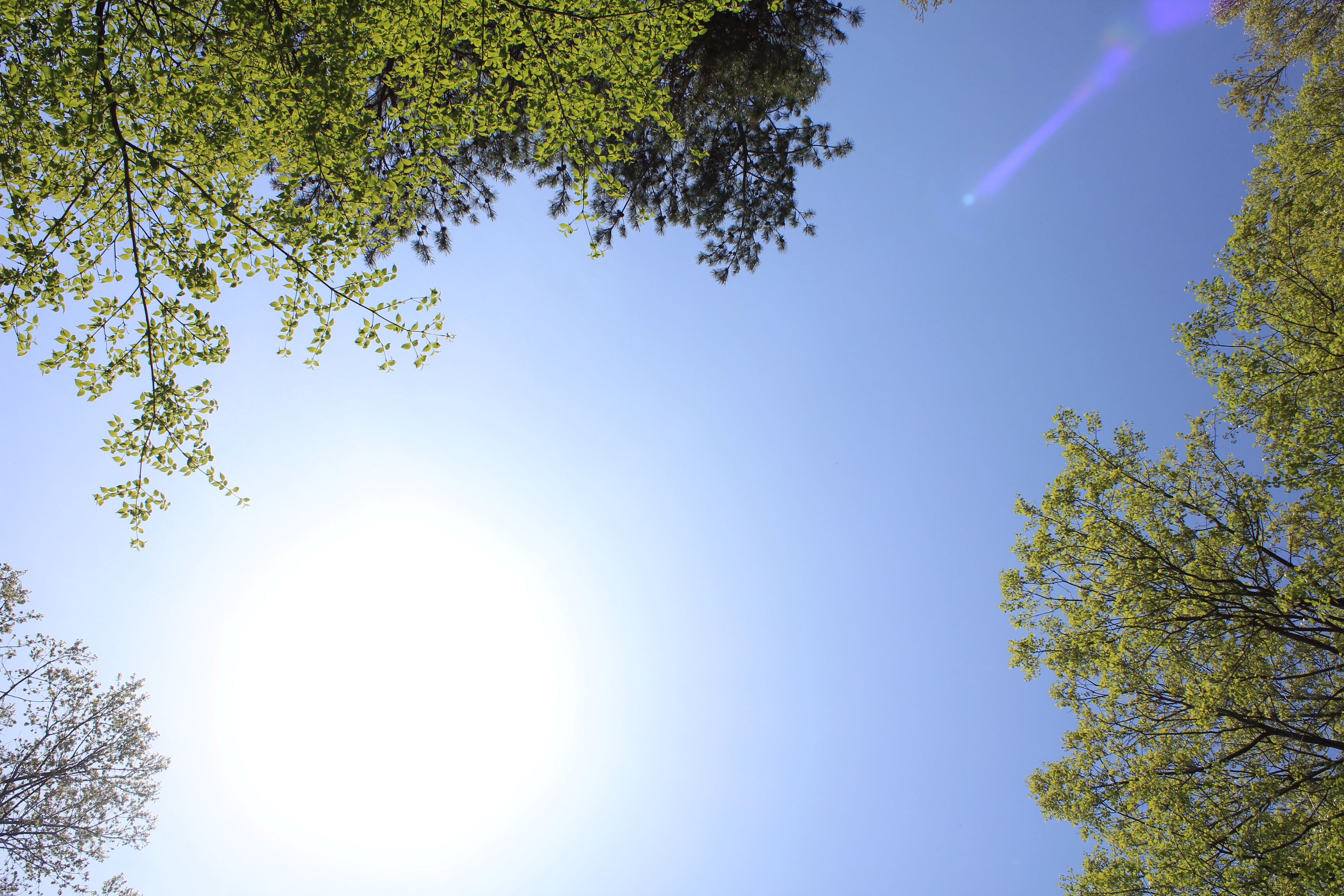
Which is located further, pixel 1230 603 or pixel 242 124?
pixel 1230 603

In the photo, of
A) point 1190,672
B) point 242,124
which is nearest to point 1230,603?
point 1190,672

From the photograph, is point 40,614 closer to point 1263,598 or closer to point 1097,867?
point 1097,867

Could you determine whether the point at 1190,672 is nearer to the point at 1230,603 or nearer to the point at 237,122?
the point at 1230,603

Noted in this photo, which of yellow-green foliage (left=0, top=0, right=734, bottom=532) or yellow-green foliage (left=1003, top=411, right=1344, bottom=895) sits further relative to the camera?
yellow-green foliage (left=1003, top=411, right=1344, bottom=895)

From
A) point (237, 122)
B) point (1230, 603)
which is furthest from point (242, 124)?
point (1230, 603)

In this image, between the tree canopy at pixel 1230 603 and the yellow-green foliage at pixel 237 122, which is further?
the tree canopy at pixel 1230 603

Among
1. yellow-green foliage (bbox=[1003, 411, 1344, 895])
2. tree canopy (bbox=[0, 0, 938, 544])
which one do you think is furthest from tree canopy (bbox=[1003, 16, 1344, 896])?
tree canopy (bbox=[0, 0, 938, 544])

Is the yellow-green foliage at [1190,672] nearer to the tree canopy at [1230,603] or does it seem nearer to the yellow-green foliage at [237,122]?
the tree canopy at [1230,603]

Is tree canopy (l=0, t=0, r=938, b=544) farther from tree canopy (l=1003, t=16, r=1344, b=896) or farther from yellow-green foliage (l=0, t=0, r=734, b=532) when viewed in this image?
tree canopy (l=1003, t=16, r=1344, b=896)

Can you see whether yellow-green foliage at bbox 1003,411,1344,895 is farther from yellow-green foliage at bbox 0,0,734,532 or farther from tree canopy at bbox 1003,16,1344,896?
yellow-green foliage at bbox 0,0,734,532

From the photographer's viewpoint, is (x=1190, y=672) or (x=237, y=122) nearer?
(x=237, y=122)

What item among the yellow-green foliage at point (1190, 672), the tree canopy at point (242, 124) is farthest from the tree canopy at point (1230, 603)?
the tree canopy at point (242, 124)

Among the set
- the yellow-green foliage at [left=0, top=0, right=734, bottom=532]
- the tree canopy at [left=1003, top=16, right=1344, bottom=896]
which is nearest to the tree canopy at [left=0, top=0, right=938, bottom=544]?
the yellow-green foliage at [left=0, top=0, right=734, bottom=532]

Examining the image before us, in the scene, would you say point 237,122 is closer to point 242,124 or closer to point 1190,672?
point 242,124
